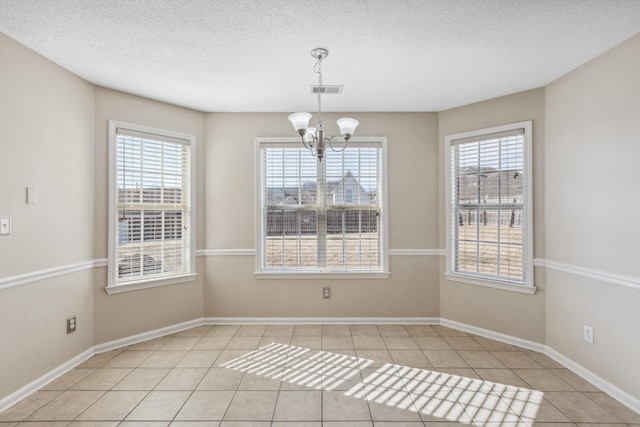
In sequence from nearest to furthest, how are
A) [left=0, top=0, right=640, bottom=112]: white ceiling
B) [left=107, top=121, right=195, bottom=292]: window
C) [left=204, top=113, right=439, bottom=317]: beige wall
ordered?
[left=0, top=0, right=640, bottom=112]: white ceiling < [left=107, top=121, right=195, bottom=292]: window < [left=204, top=113, right=439, bottom=317]: beige wall

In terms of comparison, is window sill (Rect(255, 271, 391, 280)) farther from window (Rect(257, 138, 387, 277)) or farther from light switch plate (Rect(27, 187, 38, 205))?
Result: light switch plate (Rect(27, 187, 38, 205))

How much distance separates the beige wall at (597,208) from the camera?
2.27 m

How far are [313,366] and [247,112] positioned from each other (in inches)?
109

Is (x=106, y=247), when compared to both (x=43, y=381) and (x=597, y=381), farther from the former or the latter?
(x=597, y=381)

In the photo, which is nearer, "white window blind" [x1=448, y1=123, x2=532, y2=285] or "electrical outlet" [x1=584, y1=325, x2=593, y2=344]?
"electrical outlet" [x1=584, y1=325, x2=593, y2=344]

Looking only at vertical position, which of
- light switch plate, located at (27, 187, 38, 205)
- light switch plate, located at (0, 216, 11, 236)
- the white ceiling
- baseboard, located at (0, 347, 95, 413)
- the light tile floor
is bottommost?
the light tile floor

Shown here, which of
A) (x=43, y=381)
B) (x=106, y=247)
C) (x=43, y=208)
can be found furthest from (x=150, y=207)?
(x=43, y=381)

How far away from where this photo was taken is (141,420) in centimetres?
210

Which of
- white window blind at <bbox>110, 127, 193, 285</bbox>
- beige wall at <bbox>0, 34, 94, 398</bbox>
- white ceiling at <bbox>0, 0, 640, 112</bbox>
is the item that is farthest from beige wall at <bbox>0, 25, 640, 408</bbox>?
white ceiling at <bbox>0, 0, 640, 112</bbox>

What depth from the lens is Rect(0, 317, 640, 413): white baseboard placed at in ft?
7.63

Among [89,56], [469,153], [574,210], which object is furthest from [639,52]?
[89,56]

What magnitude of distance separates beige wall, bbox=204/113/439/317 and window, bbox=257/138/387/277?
0.53 ft

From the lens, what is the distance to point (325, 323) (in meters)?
3.84

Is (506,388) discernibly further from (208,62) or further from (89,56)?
(89,56)
